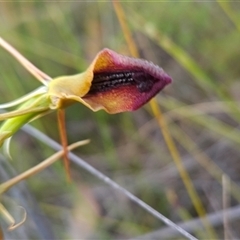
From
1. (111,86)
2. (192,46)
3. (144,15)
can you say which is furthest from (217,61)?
(111,86)

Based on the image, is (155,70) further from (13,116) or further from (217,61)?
(217,61)

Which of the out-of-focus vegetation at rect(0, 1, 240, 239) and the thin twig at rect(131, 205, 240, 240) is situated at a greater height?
the out-of-focus vegetation at rect(0, 1, 240, 239)

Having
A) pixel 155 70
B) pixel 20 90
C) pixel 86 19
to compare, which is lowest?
pixel 155 70

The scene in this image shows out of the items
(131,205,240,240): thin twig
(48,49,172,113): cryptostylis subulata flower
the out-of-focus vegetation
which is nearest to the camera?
(48,49,172,113): cryptostylis subulata flower

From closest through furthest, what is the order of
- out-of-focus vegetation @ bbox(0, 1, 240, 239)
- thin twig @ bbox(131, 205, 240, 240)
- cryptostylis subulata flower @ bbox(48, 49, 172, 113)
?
cryptostylis subulata flower @ bbox(48, 49, 172, 113) < thin twig @ bbox(131, 205, 240, 240) < out-of-focus vegetation @ bbox(0, 1, 240, 239)

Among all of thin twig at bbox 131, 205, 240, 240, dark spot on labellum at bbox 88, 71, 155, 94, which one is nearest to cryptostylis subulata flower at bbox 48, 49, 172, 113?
dark spot on labellum at bbox 88, 71, 155, 94

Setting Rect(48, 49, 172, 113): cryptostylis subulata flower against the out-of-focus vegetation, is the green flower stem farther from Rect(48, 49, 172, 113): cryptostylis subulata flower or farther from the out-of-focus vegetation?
the out-of-focus vegetation

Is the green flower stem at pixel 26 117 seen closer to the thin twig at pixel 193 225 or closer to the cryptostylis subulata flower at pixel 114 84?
the cryptostylis subulata flower at pixel 114 84
